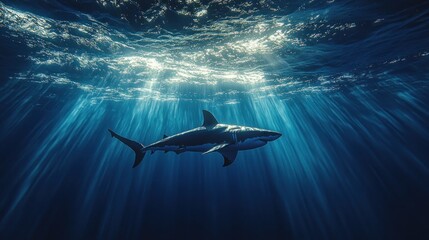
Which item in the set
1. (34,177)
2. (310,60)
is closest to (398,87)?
(310,60)

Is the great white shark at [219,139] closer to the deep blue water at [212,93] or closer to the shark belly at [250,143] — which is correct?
the shark belly at [250,143]

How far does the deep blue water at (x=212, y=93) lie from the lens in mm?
10648

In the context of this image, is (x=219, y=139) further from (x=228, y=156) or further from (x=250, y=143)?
(x=250, y=143)

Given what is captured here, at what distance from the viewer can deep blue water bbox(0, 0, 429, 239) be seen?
10648mm

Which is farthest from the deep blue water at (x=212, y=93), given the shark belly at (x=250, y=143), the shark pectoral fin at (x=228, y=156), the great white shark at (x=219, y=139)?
the shark pectoral fin at (x=228, y=156)

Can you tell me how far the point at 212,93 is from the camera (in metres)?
28.8

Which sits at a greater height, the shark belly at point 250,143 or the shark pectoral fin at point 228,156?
Answer: the shark belly at point 250,143

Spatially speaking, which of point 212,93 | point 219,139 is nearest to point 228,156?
point 219,139

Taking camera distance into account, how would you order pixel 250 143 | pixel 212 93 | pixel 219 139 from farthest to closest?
pixel 212 93
pixel 219 139
pixel 250 143

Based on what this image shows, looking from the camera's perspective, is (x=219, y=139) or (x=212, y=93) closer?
(x=219, y=139)

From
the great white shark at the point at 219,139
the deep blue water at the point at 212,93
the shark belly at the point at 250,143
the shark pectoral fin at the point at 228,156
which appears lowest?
the shark pectoral fin at the point at 228,156

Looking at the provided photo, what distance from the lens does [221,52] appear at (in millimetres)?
15156

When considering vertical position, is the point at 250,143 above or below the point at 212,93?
below

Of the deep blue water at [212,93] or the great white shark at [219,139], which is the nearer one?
the great white shark at [219,139]
